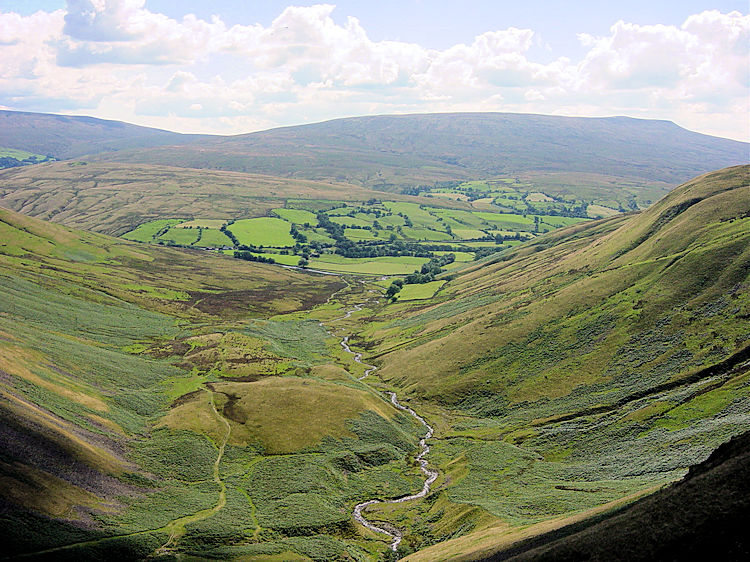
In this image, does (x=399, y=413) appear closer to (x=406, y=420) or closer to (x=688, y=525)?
(x=406, y=420)

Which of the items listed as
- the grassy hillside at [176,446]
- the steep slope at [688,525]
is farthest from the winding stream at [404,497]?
the steep slope at [688,525]

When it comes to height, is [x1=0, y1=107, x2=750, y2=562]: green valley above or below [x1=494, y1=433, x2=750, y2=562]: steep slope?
below

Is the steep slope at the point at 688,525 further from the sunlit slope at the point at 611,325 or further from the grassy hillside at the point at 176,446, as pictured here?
the sunlit slope at the point at 611,325

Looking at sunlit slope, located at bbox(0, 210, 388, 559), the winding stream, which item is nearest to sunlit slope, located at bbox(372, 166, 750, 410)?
the winding stream

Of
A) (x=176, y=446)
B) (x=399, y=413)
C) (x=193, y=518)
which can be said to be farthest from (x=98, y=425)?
(x=399, y=413)

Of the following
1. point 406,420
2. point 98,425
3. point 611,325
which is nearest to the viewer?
point 98,425

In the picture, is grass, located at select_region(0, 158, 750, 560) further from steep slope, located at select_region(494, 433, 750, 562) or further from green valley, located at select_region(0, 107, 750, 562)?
steep slope, located at select_region(494, 433, 750, 562)
